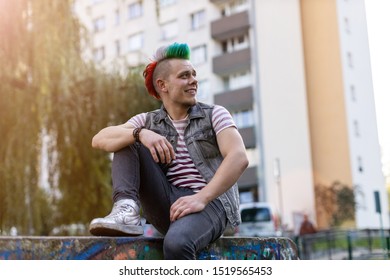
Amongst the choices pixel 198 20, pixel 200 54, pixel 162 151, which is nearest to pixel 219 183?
pixel 162 151

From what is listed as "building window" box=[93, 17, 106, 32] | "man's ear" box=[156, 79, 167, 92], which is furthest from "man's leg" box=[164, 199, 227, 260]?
"building window" box=[93, 17, 106, 32]

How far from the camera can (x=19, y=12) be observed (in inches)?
270

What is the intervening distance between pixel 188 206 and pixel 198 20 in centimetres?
2175

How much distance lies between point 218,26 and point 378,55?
1884cm

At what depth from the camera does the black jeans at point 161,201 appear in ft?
7.09

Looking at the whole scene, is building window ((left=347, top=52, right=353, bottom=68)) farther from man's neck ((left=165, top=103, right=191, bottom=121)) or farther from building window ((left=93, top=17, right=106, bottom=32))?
man's neck ((left=165, top=103, right=191, bottom=121))

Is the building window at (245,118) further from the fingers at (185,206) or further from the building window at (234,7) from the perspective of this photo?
the fingers at (185,206)

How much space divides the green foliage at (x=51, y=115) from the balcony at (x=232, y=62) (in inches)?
498

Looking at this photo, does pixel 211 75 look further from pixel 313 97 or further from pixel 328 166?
pixel 328 166

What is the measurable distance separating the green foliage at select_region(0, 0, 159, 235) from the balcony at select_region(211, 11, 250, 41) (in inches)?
515

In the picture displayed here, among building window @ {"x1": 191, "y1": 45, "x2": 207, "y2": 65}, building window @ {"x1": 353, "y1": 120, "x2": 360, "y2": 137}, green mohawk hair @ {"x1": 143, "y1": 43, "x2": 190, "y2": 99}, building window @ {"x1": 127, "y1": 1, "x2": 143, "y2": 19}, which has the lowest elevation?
green mohawk hair @ {"x1": 143, "y1": 43, "x2": 190, "y2": 99}

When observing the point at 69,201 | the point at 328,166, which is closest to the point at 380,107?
the point at 69,201

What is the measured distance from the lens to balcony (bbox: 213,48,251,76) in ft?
70.8
